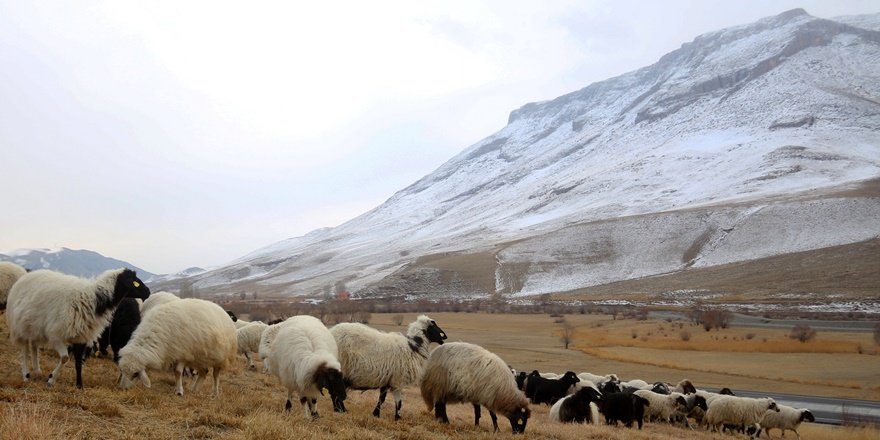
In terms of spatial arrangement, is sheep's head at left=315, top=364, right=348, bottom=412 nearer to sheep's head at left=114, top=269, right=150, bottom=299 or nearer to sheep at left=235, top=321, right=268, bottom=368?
sheep's head at left=114, top=269, right=150, bottom=299

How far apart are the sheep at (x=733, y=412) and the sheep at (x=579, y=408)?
6243mm

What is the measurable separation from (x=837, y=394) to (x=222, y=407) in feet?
106

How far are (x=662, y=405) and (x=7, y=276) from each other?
20.8 meters

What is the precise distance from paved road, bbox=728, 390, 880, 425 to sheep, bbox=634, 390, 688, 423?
7.65 m

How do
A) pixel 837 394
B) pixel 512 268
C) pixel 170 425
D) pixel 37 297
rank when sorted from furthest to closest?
pixel 512 268
pixel 837 394
pixel 37 297
pixel 170 425

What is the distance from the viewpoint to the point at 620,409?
19.0 metres

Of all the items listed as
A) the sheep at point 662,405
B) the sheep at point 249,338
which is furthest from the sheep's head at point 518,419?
the sheep at point 249,338

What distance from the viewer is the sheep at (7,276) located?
15891 mm

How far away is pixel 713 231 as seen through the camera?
468 feet

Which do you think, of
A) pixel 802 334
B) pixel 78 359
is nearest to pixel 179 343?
pixel 78 359

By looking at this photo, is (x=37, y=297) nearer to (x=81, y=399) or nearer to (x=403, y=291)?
(x=81, y=399)

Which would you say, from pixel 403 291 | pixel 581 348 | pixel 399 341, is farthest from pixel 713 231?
pixel 399 341

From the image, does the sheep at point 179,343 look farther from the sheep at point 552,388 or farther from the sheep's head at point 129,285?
the sheep at point 552,388

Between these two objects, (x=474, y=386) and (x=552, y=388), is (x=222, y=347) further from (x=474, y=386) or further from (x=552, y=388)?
(x=552, y=388)
